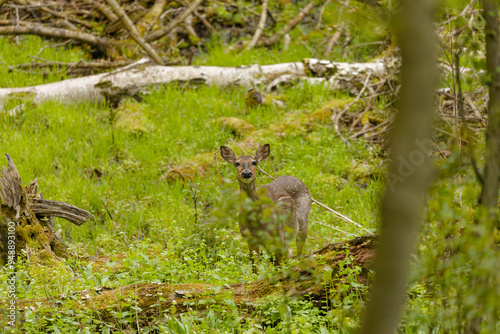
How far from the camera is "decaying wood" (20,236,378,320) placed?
387cm

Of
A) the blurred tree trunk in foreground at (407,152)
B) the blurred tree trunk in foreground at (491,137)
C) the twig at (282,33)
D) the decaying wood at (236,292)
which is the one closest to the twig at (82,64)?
the twig at (282,33)

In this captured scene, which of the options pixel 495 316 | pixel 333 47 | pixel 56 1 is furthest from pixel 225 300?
pixel 56 1

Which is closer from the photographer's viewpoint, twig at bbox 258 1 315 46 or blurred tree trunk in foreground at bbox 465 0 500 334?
blurred tree trunk in foreground at bbox 465 0 500 334

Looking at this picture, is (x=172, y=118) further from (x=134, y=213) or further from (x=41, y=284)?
(x=41, y=284)

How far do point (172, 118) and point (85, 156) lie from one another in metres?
1.69

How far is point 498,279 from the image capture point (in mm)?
2281

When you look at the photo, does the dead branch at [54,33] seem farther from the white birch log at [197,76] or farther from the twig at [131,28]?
the white birch log at [197,76]

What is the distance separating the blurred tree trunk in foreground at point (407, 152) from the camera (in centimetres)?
128

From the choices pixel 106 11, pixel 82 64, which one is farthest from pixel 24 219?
pixel 106 11

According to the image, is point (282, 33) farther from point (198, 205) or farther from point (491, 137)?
point (491, 137)

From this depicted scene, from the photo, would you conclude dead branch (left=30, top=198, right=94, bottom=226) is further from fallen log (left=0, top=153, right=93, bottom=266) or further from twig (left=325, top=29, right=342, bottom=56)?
twig (left=325, top=29, right=342, bottom=56)

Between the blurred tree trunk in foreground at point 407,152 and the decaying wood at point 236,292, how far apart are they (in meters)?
2.47

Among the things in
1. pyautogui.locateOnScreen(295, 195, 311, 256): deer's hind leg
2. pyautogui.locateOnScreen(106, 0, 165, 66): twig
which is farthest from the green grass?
pyautogui.locateOnScreen(106, 0, 165, 66): twig

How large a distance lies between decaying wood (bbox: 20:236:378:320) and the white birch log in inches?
260
